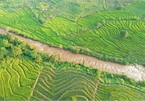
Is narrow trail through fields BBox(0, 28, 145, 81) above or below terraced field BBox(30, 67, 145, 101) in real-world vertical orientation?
above

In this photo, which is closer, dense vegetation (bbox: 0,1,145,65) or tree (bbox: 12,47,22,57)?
tree (bbox: 12,47,22,57)

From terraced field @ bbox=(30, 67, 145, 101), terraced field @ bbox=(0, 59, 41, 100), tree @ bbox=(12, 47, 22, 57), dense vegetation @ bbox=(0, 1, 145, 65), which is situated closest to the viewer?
terraced field @ bbox=(30, 67, 145, 101)

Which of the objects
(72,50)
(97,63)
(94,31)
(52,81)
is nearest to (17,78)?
(52,81)

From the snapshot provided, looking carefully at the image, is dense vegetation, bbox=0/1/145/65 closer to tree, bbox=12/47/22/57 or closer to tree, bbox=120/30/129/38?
tree, bbox=120/30/129/38

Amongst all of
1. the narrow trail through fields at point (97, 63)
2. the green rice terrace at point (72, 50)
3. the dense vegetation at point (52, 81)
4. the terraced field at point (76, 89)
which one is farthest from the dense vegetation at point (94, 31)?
the terraced field at point (76, 89)

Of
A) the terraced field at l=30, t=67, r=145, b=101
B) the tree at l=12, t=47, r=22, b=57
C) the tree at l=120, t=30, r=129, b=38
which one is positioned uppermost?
the tree at l=120, t=30, r=129, b=38

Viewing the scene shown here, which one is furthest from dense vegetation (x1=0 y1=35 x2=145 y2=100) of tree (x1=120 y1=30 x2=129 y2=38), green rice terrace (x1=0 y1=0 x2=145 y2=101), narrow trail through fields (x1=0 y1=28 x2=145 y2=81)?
tree (x1=120 y1=30 x2=129 y2=38)

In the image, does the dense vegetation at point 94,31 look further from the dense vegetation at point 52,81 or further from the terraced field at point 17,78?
the terraced field at point 17,78

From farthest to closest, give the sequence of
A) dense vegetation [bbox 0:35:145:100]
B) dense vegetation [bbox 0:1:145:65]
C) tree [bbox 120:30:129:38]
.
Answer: tree [bbox 120:30:129:38], dense vegetation [bbox 0:1:145:65], dense vegetation [bbox 0:35:145:100]
